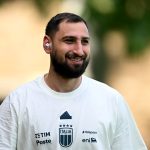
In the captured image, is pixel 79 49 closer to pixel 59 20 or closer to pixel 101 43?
pixel 59 20

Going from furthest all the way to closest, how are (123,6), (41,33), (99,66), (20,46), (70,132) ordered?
1. (20,46)
2. (41,33)
3. (99,66)
4. (123,6)
5. (70,132)

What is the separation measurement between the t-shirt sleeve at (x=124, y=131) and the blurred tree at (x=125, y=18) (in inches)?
104

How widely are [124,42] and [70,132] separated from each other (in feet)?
11.6

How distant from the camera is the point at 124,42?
34.3ft

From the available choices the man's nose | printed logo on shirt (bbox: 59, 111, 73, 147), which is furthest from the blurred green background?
printed logo on shirt (bbox: 59, 111, 73, 147)

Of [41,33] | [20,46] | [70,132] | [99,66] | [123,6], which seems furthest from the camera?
[20,46]

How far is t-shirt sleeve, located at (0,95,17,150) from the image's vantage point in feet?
23.2

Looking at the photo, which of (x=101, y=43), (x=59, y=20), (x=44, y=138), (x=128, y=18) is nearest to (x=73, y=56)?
(x=59, y=20)

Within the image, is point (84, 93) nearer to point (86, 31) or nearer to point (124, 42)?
point (86, 31)

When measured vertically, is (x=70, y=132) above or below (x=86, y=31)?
below

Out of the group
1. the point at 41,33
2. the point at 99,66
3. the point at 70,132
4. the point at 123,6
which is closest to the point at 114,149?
the point at 70,132

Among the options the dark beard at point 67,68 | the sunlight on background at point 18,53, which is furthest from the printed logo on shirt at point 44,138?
the sunlight on background at point 18,53

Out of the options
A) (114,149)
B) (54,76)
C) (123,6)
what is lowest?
(114,149)

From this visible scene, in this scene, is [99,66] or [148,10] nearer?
[148,10]
